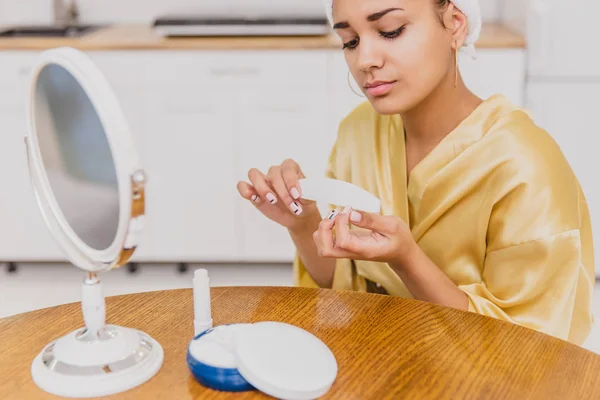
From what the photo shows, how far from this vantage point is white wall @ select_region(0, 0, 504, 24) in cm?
350

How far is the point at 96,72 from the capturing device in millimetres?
780

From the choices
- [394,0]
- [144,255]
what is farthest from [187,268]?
[394,0]

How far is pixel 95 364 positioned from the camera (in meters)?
0.84

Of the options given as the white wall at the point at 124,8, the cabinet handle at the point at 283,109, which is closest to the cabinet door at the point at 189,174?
the cabinet handle at the point at 283,109

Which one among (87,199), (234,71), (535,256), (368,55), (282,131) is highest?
(368,55)

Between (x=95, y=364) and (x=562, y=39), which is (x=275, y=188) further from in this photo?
(x=562, y=39)

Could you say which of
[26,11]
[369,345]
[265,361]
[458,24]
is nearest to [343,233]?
[369,345]

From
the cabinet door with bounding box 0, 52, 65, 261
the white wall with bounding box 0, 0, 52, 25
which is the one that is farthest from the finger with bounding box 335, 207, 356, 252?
the white wall with bounding box 0, 0, 52, 25

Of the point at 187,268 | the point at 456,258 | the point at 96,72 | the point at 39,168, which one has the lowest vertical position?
the point at 187,268

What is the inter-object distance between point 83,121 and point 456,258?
759 mm

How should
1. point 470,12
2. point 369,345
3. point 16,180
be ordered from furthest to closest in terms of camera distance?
point 16,180, point 470,12, point 369,345

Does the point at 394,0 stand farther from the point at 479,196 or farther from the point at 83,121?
the point at 83,121

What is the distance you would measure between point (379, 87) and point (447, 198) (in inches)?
8.7

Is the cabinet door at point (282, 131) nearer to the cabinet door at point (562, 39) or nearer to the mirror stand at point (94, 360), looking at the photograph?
the cabinet door at point (562, 39)
